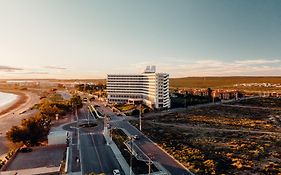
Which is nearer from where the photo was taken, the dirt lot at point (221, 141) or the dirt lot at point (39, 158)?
the dirt lot at point (221, 141)

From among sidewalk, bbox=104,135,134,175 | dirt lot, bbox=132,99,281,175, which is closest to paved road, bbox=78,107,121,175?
sidewalk, bbox=104,135,134,175

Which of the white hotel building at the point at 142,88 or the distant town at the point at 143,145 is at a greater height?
the white hotel building at the point at 142,88

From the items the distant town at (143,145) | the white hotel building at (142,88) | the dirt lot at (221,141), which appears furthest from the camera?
the white hotel building at (142,88)

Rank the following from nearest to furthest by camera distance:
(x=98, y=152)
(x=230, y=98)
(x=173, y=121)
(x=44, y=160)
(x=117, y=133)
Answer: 1. (x=44, y=160)
2. (x=98, y=152)
3. (x=117, y=133)
4. (x=173, y=121)
5. (x=230, y=98)

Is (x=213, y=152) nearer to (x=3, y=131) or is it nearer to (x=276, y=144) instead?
(x=276, y=144)

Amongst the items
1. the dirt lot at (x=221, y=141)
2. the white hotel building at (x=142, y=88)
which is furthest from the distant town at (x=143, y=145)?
the white hotel building at (x=142, y=88)

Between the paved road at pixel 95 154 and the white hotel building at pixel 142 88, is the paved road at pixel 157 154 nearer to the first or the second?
the paved road at pixel 95 154

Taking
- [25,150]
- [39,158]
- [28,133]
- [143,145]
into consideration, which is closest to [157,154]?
[143,145]

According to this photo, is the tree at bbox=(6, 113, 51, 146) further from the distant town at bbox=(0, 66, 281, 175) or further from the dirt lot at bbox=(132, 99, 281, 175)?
the dirt lot at bbox=(132, 99, 281, 175)

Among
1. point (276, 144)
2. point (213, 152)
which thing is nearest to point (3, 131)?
point (213, 152)
